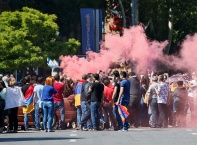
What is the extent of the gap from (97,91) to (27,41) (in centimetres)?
2321

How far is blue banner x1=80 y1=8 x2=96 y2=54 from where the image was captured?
50.0 m

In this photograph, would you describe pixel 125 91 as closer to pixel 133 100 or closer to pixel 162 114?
pixel 133 100

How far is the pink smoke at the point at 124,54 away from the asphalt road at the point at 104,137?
31.7 ft

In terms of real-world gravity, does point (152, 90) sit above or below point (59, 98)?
above

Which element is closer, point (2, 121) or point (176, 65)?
point (2, 121)

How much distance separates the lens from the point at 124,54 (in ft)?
146

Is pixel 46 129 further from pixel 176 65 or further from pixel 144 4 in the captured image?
pixel 144 4

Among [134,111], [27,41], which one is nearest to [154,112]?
[134,111]

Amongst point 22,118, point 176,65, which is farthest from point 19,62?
point 22,118

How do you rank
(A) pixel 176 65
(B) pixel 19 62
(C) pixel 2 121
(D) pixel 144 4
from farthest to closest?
1. (D) pixel 144 4
2. (B) pixel 19 62
3. (A) pixel 176 65
4. (C) pixel 2 121

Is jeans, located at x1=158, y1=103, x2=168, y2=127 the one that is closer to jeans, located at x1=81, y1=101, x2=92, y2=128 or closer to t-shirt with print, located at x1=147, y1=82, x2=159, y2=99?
t-shirt with print, located at x1=147, y1=82, x2=159, y2=99

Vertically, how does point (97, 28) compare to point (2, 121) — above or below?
above

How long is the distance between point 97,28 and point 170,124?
509 inches

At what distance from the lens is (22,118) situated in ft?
123
